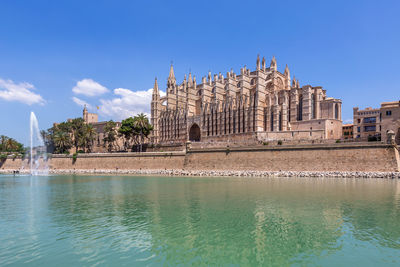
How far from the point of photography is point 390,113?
3641 centimetres

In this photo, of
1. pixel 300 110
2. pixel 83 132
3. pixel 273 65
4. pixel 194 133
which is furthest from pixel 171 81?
pixel 300 110

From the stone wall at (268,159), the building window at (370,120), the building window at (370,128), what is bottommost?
the stone wall at (268,159)

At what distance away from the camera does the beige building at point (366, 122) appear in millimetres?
50750

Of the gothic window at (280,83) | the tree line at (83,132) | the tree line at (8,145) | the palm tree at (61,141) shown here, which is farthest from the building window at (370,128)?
the tree line at (8,145)

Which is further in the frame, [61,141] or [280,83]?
[61,141]

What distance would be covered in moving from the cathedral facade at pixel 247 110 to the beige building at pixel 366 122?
16.4 ft

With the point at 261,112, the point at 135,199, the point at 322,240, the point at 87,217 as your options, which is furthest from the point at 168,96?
the point at 322,240

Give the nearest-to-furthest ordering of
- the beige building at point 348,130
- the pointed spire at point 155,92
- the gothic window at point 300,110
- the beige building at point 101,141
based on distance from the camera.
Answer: the gothic window at point 300,110, the beige building at point 348,130, the pointed spire at point 155,92, the beige building at point 101,141

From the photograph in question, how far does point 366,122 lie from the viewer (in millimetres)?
51688

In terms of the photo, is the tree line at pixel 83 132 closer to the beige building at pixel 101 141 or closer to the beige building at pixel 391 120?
the beige building at pixel 101 141

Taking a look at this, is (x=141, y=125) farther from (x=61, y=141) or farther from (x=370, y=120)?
(x=370, y=120)

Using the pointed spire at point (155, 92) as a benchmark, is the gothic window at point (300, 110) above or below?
below

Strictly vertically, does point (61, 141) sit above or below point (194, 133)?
below

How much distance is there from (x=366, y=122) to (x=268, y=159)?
26018 mm
